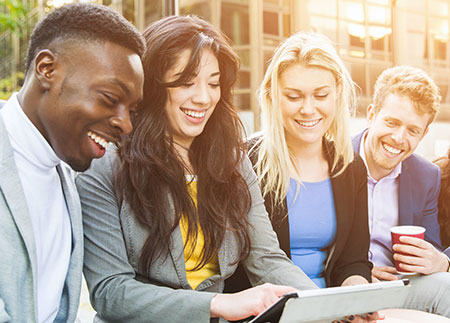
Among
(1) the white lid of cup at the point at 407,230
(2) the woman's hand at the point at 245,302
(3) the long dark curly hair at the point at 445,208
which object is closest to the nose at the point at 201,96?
(2) the woman's hand at the point at 245,302

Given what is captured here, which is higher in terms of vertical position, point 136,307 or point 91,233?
point 91,233

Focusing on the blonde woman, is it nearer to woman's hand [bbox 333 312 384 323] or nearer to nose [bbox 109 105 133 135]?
woman's hand [bbox 333 312 384 323]

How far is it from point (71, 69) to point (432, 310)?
1.79 metres

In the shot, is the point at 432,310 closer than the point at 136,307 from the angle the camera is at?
No

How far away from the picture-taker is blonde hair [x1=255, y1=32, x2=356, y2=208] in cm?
204

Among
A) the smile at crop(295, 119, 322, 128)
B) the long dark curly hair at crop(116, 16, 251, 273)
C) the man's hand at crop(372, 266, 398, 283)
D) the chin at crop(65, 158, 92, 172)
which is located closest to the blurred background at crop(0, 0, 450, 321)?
the man's hand at crop(372, 266, 398, 283)

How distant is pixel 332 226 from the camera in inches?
80.7

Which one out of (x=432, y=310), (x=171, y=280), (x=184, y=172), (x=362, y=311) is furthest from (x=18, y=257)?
(x=432, y=310)

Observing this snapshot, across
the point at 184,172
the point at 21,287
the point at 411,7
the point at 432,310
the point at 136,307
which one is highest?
the point at 411,7

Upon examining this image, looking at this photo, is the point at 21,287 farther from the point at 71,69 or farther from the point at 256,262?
the point at 256,262

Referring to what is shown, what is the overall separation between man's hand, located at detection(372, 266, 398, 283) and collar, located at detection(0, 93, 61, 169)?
149cm

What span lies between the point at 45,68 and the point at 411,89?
69.5 inches

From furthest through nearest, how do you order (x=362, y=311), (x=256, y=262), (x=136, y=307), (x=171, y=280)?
(x=256, y=262) → (x=171, y=280) → (x=136, y=307) → (x=362, y=311)

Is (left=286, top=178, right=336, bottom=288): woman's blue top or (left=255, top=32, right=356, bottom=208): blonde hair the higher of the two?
(left=255, top=32, right=356, bottom=208): blonde hair
